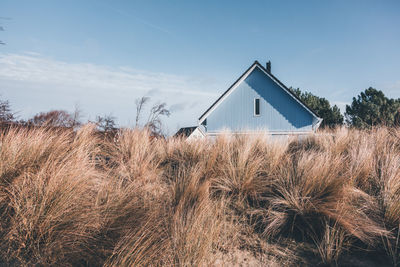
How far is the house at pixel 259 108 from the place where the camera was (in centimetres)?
1689

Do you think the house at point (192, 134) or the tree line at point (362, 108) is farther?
the tree line at point (362, 108)

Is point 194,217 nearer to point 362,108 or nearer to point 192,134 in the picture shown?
point 192,134

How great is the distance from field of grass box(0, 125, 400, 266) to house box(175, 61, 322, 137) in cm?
1392

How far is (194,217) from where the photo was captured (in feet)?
6.25

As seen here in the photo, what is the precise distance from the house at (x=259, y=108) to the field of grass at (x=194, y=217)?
548 inches

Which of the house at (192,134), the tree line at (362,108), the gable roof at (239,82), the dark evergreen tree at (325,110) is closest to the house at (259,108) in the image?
the gable roof at (239,82)

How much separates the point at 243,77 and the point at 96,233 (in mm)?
17689

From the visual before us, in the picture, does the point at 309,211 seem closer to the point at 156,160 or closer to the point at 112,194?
the point at 112,194

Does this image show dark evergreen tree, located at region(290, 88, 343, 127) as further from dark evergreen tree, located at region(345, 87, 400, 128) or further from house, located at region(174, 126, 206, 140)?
house, located at region(174, 126, 206, 140)

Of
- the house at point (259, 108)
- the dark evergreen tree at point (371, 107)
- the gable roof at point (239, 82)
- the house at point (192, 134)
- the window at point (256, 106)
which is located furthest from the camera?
the dark evergreen tree at point (371, 107)

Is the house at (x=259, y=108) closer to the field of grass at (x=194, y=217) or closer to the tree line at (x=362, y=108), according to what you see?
the tree line at (x=362, y=108)

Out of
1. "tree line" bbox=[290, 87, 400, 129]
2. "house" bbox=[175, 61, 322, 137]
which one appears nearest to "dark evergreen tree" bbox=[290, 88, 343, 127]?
"tree line" bbox=[290, 87, 400, 129]

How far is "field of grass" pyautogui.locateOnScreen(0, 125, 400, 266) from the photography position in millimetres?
1686

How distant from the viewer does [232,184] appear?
3.34 m
